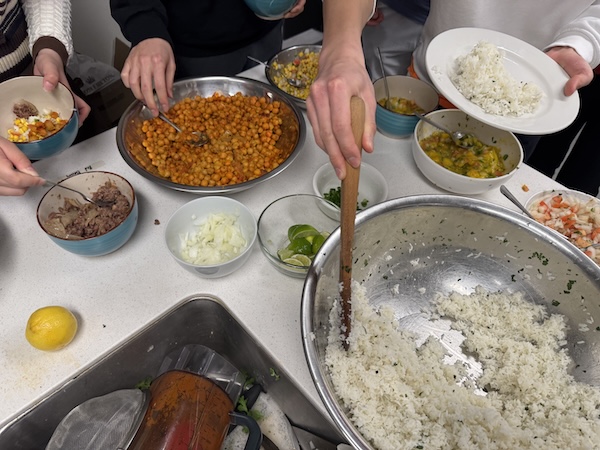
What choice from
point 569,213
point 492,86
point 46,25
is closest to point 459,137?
point 492,86

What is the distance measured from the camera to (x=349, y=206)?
787 millimetres

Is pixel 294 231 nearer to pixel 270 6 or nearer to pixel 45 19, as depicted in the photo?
pixel 270 6

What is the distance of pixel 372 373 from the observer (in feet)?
2.90

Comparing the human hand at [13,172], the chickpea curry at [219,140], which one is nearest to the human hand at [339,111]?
the chickpea curry at [219,140]

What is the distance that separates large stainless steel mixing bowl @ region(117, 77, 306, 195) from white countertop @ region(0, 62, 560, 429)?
0.10m

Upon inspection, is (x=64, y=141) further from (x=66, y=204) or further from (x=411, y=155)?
(x=411, y=155)

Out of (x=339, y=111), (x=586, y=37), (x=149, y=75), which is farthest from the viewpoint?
(x=586, y=37)

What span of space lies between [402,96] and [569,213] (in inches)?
26.2

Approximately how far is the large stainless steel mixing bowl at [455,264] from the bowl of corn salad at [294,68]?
718 millimetres

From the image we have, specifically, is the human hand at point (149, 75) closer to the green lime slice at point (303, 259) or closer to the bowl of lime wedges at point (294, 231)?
the bowl of lime wedges at point (294, 231)

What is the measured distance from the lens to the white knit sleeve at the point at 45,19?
1.35 meters

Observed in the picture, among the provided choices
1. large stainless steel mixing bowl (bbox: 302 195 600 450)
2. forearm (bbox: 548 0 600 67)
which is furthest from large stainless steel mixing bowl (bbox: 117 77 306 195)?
forearm (bbox: 548 0 600 67)

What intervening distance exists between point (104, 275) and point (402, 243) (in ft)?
2.57

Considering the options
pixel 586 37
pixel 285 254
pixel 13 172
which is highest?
pixel 586 37
